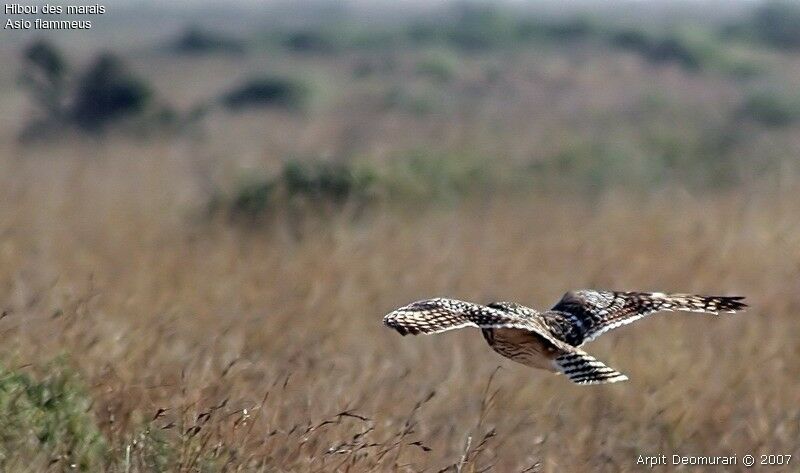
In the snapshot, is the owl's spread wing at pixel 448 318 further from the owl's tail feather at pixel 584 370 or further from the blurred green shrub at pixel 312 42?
the blurred green shrub at pixel 312 42

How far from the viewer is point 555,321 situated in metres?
5.53

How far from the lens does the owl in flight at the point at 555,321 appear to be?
481 cm

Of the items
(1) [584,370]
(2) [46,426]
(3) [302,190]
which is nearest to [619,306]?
(1) [584,370]

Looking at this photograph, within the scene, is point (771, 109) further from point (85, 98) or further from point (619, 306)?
point (619, 306)

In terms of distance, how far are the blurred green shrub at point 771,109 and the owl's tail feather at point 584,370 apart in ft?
56.9

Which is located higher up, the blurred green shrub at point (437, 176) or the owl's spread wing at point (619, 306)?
the owl's spread wing at point (619, 306)

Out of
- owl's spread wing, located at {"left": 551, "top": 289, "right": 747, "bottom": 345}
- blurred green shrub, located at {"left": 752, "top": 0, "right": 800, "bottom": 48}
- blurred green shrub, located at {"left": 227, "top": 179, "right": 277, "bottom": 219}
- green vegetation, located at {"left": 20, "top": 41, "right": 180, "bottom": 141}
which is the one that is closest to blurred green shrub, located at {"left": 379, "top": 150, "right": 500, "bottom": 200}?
blurred green shrub, located at {"left": 227, "top": 179, "right": 277, "bottom": 219}

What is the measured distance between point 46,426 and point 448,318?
4.60 feet

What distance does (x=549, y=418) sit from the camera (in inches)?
262

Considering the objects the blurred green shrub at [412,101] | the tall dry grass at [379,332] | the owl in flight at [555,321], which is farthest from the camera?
the blurred green shrub at [412,101]

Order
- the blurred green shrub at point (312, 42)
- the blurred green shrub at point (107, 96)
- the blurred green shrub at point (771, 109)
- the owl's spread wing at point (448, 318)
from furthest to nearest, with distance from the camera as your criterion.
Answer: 1. the blurred green shrub at point (312, 42)
2. the blurred green shrub at point (771, 109)
3. the blurred green shrub at point (107, 96)
4. the owl's spread wing at point (448, 318)

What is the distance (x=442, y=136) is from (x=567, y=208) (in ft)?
23.8

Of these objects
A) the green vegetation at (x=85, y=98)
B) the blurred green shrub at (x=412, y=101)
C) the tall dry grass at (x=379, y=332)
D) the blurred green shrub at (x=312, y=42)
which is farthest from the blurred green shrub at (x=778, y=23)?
the tall dry grass at (x=379, y=332)

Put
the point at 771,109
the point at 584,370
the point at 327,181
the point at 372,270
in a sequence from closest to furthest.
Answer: the point at 584,370
the point at 372,270
the point at 327,181
the point at 771,109
